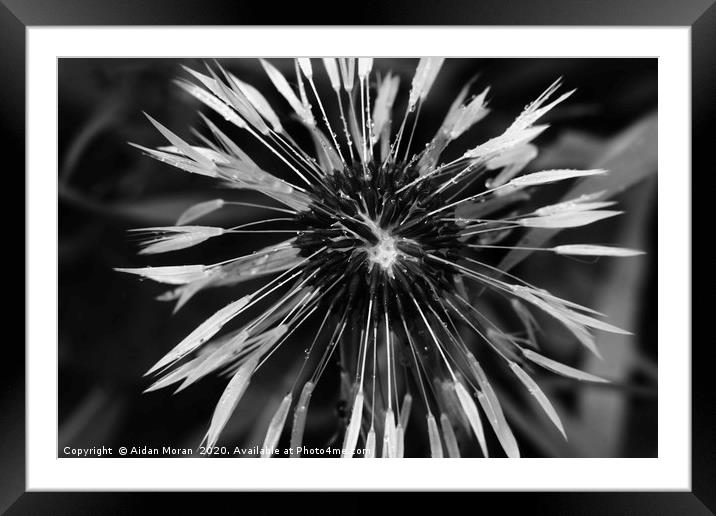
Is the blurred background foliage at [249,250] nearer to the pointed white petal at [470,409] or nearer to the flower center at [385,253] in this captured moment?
the pointed white petal at [470,409]

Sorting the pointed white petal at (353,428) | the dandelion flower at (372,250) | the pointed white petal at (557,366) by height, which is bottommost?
the pointed white petal at (353,428)

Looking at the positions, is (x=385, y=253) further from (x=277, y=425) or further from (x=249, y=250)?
(x=277, y=425)

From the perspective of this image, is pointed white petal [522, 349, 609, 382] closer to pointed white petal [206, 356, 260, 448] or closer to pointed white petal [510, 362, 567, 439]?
pointed white petal [510, 362, 567, 439]

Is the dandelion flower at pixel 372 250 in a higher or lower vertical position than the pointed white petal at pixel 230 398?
higher

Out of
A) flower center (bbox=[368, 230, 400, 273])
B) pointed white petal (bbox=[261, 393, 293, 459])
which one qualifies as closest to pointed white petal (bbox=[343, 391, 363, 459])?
pointed white petal (bbox=[261, 393, 293, 459])
